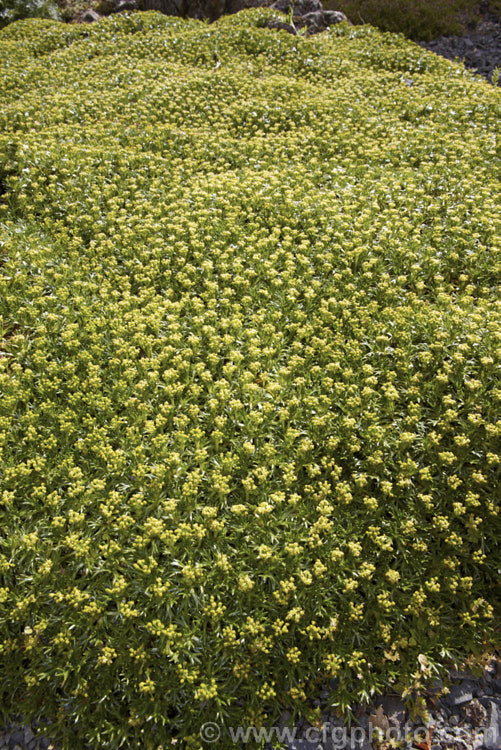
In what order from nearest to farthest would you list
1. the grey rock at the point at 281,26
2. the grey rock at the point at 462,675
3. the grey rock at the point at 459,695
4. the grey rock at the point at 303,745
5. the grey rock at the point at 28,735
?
the grey rock at the point at 303,745 → the grey rock at the point at 28,735 → the grey rock at the point at 459,695 → the grey rock at the point at 462,675 → the grey rock at the point at 281,26

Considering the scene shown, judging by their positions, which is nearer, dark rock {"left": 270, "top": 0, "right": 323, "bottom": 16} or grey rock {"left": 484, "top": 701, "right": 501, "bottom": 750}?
grey rock {"left": 484, "top": 701, "right": 501, "bottom": 750}

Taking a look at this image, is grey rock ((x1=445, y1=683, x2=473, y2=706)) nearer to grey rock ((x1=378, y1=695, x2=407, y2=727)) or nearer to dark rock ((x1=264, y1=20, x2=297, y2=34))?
grey rock ((x1=378, y1=695, x2=407, y2=727))

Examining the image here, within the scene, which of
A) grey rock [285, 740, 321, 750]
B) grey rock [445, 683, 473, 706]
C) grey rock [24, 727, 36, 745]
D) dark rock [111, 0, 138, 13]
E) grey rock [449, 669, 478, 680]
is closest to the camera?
grey rock [285, 740, 321, 750]

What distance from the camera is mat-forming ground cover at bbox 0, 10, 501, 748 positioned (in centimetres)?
397

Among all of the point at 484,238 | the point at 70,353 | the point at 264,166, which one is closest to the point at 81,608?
the point at 70,353

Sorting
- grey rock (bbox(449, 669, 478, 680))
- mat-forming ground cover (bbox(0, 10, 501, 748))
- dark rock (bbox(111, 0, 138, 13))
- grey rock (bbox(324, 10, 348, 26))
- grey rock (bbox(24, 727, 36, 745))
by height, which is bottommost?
grey rock (bbox(24, 727, 36, 745))

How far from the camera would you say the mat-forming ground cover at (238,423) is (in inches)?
156

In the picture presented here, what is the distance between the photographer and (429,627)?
430 centimetres

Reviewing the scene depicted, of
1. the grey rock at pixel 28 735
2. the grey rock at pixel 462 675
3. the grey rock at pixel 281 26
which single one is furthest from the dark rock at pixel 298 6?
the grey rock at pixel 28 735

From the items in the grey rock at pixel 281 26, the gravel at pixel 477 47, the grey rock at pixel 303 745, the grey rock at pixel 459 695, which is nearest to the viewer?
the grey rock at pixel 303 745

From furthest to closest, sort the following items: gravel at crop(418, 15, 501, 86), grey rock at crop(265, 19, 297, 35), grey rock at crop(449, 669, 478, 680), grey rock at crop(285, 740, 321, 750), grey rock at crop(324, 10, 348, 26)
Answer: grey rock at crop(324, 10, 348, 26), gravel at crop(418, 15, 501, 86), grey rock at crop(265, 19, 297, 35), grey rock at crop(449, 669, 478, 680), grey rock at crop(285, 740, 321, 750)

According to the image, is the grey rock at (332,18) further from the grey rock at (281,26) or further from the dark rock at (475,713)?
the dark rock at (475,713)

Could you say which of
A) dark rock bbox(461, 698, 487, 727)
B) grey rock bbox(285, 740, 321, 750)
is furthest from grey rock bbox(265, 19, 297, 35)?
grey rock bbox(285, 740, 321, 750)

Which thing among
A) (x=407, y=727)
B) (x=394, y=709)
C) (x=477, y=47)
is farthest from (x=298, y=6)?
(x=407, y=727)
